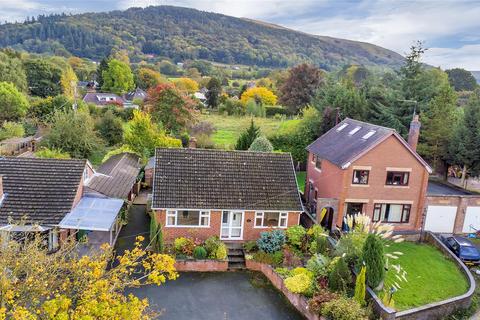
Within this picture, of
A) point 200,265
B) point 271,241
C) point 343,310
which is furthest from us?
point 271,241

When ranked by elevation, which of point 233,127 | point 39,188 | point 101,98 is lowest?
point 233,127

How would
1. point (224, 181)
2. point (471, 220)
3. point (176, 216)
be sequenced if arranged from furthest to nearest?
point (471, 220) < point (224, 181) < point (176, 216)

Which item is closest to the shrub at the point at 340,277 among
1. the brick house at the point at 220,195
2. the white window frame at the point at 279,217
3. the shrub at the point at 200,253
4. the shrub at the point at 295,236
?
the shrub at the point at 295,236

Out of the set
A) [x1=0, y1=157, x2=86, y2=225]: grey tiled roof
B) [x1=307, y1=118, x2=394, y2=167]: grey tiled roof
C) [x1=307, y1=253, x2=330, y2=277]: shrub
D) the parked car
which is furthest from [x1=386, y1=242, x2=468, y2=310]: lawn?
[x1=0, y1=157, x2=86, y2=225]: grey tiled roof

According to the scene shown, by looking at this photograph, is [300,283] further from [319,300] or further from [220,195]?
[220,195]

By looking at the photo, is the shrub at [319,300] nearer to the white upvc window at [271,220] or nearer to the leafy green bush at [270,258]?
the leafy green bush at [270,258]

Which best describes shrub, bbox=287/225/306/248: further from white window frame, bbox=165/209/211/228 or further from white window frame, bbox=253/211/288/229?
white window frame, bbox=165/209/211/228

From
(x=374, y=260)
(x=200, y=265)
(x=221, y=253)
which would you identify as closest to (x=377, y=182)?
(x=374, y=260)
